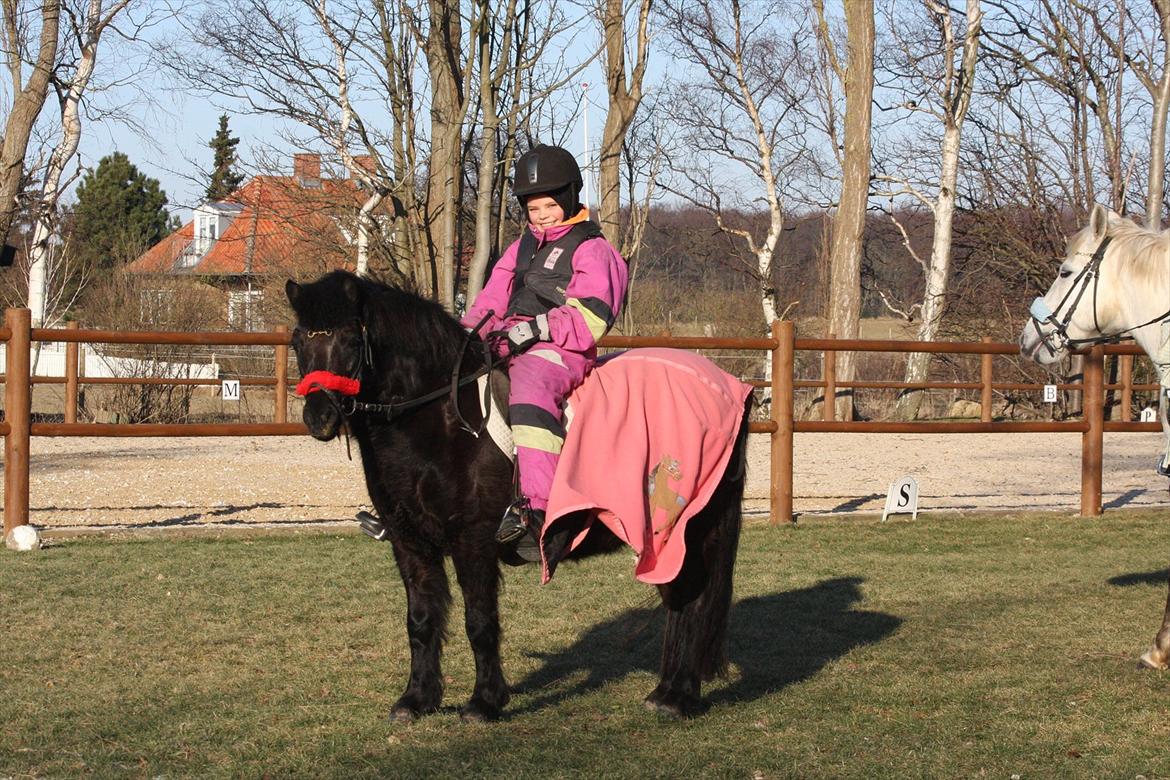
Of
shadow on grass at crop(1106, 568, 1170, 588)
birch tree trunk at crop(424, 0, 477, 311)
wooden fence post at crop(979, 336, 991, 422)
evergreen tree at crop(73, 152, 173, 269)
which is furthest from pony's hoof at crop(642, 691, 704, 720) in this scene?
evergreen tree at crop(73, 152, 173, 269)

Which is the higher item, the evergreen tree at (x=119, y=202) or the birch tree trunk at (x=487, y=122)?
the evergreen tree at (x=119, y=202)

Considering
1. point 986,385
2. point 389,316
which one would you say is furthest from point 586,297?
point 986,385

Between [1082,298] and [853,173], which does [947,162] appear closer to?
[853,173]

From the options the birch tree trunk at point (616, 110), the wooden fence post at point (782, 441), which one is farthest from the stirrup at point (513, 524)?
the birch tree trunk at point (616, 110)

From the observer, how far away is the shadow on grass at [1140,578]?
7.22 meters

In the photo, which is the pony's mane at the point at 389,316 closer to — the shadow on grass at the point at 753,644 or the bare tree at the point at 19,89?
the shadow on grass at the point at 753,644

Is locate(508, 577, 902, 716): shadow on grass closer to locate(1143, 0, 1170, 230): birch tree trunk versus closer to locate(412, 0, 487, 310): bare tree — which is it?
locate(412, 0, 487, 310): bare tree

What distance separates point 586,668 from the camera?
5.22m

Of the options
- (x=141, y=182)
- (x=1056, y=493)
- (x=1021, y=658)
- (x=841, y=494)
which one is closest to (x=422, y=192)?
(x=841, y=494)

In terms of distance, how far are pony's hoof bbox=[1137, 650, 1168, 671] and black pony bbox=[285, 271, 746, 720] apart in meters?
1.99

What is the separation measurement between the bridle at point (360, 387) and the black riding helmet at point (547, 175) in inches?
18.8

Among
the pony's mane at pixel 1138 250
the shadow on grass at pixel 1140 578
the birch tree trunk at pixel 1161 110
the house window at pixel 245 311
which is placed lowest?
the shadow on grass at pixel 1140 578

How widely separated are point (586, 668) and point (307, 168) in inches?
528

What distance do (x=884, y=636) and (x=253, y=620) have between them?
3.07m
